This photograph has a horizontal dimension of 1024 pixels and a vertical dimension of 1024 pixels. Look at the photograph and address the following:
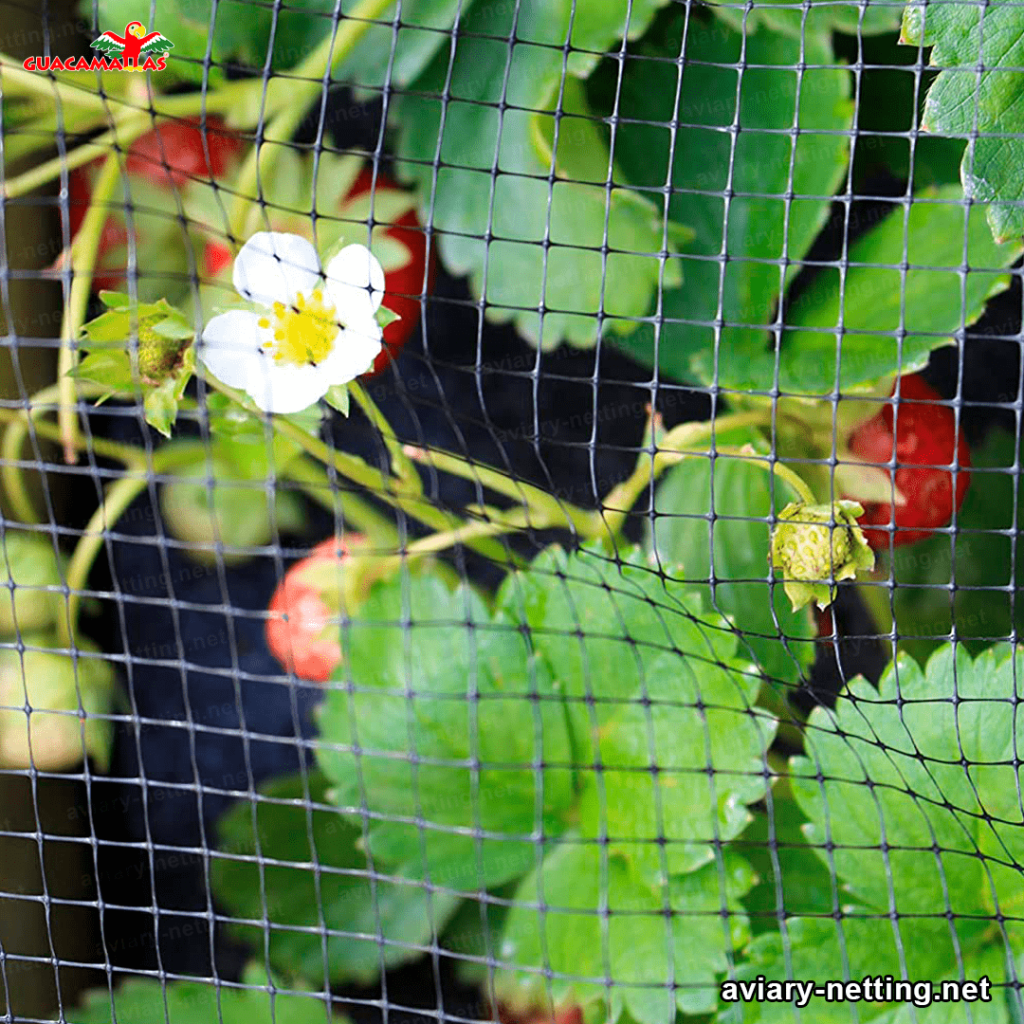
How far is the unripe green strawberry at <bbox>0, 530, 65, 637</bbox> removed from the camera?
2.09ft

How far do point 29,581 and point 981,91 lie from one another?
550 mm

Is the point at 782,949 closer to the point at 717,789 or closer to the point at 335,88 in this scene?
the point at 717,789

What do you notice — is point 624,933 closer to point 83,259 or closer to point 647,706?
point 647,706

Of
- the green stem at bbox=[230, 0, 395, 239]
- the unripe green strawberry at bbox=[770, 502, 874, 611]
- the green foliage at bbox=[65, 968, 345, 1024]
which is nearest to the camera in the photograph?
the unripe green strawberry at bbox=[770, 502, 874, 611]

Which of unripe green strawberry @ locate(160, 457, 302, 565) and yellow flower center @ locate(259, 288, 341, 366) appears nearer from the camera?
yellow flower center @ locate(259, 288, 341, 366)

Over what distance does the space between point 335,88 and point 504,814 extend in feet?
1.40

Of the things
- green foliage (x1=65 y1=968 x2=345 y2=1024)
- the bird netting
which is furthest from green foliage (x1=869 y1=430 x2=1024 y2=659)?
green foliage (x1=65 y1=968 x2=345 y2=1024)

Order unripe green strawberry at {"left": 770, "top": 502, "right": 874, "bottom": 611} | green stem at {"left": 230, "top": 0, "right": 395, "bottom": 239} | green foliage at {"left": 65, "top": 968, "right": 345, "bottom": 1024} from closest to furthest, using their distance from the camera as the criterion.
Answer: unripe green strawberry at {"left": 770, "top": 502, "right": 874, "bottom": 611}
green stem at {"left": 230, "top": 0, "right": 395, "bottom": 239}
green foliage at {"left": 65, "top": 968, "right": 345, "bottom": 1024}

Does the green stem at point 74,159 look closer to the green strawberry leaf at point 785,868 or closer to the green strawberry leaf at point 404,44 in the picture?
the green strawberry leaf at point 404,44

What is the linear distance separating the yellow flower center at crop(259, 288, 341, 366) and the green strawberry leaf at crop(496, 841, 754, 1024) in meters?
0.29

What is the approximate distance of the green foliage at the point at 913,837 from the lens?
0.52 meters

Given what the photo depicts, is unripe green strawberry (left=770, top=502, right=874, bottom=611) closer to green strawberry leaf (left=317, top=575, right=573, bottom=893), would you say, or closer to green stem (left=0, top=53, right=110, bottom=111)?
green strawberry leaf (left=317, top=575, right=573, bottom=893)

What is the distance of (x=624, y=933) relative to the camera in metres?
0.59

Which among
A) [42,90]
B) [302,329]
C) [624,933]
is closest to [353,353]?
[302,329]
